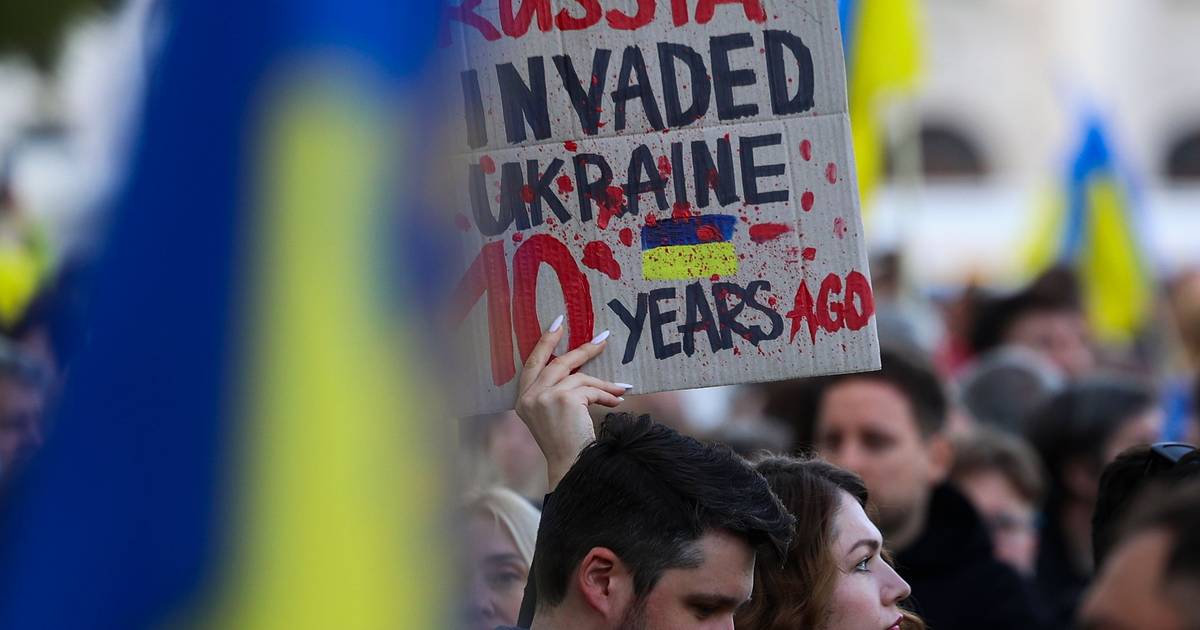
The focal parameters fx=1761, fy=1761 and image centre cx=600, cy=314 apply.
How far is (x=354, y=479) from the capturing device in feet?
4.64

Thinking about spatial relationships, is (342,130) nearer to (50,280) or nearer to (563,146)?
(563,146)

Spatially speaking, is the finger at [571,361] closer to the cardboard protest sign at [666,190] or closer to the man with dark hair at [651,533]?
the cardboard protest sign at [666,190]

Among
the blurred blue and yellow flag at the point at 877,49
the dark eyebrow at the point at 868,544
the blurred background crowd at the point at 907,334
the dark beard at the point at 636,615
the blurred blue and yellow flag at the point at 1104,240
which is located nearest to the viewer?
the dark beard at the point at 636,615

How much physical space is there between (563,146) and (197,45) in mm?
1328

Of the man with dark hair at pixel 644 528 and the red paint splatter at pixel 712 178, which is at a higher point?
the red paint splatter at pixel 712 178

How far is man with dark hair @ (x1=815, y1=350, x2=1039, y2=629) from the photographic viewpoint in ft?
14.1

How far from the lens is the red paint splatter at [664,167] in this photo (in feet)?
9.06

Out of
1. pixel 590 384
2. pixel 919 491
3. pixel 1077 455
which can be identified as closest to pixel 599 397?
pixel 590 384

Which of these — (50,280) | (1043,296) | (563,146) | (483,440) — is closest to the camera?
(563,146)

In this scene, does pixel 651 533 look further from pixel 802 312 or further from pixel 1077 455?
pixel 1077 455

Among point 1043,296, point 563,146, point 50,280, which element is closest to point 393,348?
point 563,146

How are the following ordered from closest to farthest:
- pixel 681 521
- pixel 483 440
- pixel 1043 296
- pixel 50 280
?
pixel 681 521 < pixel 483 440 < pixel 50 280 < pixel 1043 296

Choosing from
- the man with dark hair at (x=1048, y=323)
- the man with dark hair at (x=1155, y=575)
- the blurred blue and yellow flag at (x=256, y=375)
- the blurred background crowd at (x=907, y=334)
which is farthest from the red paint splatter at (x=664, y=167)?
the man with dark hair at (x=1048, y=323)

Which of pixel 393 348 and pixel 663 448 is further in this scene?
pixel 663 448
